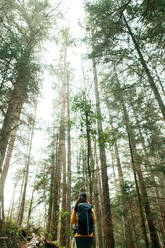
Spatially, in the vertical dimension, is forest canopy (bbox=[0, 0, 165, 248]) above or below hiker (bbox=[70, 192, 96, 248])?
above

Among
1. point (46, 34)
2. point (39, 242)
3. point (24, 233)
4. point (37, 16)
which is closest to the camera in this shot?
point (39, 242)

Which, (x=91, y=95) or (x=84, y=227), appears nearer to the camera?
(x=84, y=227)

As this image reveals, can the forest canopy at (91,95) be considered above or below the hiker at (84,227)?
above

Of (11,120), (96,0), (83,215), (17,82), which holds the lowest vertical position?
(83,215)

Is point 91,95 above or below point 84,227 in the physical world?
above

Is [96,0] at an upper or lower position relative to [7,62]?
upper

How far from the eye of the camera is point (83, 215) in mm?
2402

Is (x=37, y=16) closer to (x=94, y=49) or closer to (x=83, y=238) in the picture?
(x=94, y=49)

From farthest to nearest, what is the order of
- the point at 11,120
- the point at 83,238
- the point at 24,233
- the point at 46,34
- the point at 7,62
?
the point at 46,34 → the point at 11,120 → the point at 7,62 → the point at 24,233 → the point at 83,238

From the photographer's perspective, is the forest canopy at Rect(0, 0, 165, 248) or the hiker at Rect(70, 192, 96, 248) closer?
the hiker at Rect(70, 192, 96, 248)

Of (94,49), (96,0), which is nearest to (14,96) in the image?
(94,49)

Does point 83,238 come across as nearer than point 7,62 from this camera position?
Yes

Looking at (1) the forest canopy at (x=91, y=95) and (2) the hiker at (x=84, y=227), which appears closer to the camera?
(2) the hiker at (x=84, y=227)

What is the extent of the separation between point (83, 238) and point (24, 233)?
221 cm
